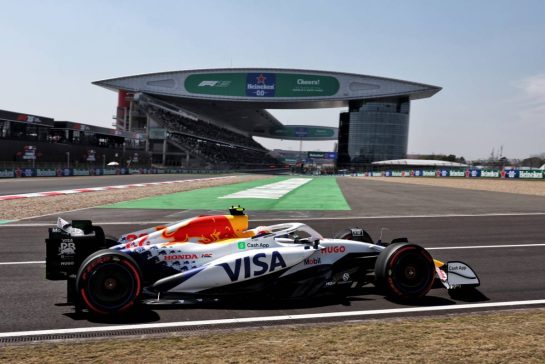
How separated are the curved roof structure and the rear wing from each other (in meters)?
96.2

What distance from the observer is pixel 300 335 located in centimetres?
433

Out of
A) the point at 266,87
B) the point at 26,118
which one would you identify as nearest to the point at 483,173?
the point at 266,87

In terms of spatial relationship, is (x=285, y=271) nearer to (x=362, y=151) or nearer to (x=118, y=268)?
(x=118, y=268)

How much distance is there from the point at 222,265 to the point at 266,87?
325ft

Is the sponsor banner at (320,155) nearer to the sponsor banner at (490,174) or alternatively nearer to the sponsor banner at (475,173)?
the sponsor banner at (475,173)

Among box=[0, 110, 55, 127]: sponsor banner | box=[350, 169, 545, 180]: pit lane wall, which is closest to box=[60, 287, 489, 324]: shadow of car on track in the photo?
box=[0, 110, 55, 127]: sponsor banner

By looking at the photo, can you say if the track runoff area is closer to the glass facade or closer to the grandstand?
the grandstand

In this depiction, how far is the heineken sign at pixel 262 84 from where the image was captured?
99.9m

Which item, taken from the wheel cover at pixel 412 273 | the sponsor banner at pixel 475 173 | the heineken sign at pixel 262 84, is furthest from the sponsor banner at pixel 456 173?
the wheel cover at pixel 412 273

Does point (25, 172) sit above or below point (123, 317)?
above

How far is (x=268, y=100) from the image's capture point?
331 ft

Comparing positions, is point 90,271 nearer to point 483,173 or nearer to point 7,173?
point 7,173

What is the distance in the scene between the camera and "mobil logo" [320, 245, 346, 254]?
5719 mm

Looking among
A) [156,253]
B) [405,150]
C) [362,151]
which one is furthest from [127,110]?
[156,253]
